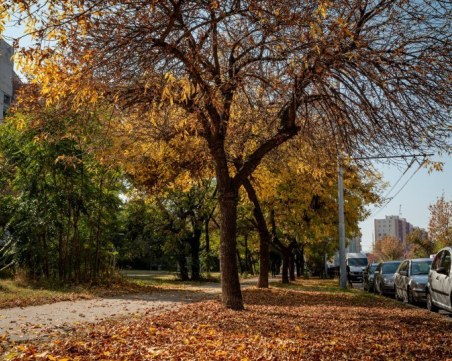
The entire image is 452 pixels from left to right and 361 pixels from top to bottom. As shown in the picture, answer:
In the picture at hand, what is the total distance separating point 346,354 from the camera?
22.6ft

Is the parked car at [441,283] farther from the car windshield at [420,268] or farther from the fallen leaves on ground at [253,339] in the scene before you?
the car windshield at [420,268]

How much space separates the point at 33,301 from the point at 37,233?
19.8 feet

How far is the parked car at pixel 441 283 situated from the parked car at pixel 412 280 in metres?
2.32

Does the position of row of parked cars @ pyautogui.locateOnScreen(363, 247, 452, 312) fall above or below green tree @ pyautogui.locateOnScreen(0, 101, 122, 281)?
below

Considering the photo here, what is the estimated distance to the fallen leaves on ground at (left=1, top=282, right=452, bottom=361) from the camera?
661 centimetres

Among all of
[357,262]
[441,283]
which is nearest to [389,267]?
[441,283]

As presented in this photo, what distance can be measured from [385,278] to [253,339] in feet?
57.6

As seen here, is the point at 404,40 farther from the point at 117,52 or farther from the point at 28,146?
the point at 28,146

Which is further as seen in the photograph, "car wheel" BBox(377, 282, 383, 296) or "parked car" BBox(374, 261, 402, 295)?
"car wheel" BBox(377, 282, 383, 296)

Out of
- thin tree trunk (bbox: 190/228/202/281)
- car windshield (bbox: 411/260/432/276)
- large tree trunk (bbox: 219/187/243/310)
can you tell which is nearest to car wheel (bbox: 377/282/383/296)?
car windshield (bbox: 411/260/432/276)

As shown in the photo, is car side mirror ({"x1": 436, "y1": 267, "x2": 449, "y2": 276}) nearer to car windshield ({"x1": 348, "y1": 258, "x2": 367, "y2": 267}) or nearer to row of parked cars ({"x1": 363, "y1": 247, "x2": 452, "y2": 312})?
row of parked cars ({"x1": 363, "y1": 247, "x2": 452, "y2": 312})

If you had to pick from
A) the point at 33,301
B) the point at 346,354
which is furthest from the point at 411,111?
the point at 33,301

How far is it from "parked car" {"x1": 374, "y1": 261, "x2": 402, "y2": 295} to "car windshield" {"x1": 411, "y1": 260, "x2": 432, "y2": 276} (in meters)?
3.69

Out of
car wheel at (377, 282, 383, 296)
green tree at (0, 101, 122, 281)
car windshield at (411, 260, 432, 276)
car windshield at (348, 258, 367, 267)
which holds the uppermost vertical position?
green tree at (0, 101, 122, 281)
